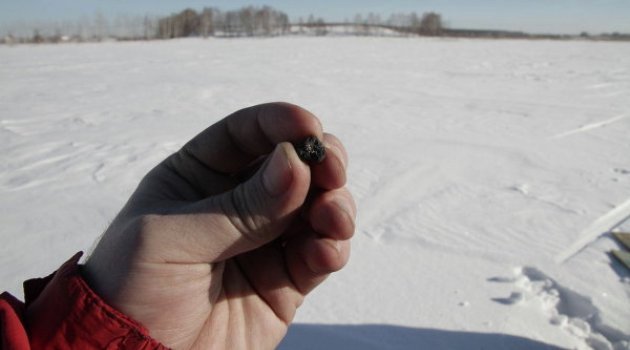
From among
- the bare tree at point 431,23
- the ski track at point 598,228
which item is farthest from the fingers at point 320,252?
the bare tree at point 431,23

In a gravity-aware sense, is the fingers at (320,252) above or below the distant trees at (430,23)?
below

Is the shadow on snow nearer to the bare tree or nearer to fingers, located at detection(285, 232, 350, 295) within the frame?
fingers, located at detection(285, 232, 350, 295)

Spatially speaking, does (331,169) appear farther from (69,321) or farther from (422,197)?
(422,197)

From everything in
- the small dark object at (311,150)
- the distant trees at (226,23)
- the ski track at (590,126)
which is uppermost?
the distant trees at (226,23)

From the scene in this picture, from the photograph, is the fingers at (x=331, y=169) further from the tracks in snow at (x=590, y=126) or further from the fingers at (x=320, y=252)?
the tracks in snow at (x=590, y=126)

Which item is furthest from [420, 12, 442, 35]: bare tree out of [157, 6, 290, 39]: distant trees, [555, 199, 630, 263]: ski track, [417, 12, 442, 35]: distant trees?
[555, 199, 630, 263]: ski track

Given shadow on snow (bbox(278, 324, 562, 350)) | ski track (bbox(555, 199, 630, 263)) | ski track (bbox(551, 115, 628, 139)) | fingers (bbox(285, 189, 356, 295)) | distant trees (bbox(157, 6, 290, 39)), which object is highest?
distant trees (bbox(157, 6, 290, 39))

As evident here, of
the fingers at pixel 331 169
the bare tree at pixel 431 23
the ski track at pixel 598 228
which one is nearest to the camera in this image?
the fingers at pixel 331 169
